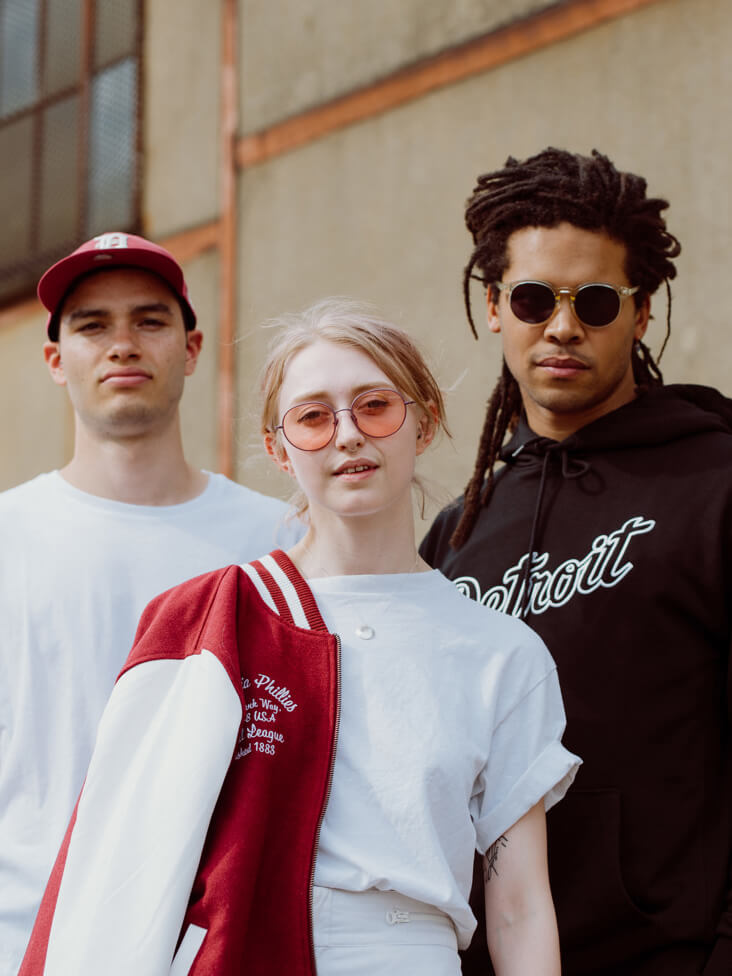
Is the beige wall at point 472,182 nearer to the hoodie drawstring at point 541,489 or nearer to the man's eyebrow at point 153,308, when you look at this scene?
the hoodie drawstring at point 541,489

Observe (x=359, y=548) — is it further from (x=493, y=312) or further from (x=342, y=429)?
(x=493, y=312)

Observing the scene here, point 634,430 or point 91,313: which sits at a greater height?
point 91,313

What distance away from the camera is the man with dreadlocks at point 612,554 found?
235 centimetres

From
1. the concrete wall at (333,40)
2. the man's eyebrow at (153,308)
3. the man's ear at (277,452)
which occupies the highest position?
the concrete wall at (333,40)

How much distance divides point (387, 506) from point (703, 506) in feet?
2.37

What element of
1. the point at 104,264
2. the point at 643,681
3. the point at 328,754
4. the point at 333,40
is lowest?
the point at 328,754

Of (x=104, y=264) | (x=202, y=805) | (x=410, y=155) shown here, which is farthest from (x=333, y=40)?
(x=202, y=805)

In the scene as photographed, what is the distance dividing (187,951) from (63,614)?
101 cm

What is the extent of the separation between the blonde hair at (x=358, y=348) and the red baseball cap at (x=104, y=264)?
2.08 feet

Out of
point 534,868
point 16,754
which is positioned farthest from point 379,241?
point 534,868

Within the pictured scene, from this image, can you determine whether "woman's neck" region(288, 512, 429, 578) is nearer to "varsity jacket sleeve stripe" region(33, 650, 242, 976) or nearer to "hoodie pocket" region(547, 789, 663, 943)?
"varsity jacket sleeve stripe" region(33, 650, 242, 976)

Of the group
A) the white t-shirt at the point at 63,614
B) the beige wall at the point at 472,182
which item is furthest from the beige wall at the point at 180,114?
the white t-shirt at the point at 63,614

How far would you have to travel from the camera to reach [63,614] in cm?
262

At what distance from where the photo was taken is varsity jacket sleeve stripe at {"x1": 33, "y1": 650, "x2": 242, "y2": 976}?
175 cm
